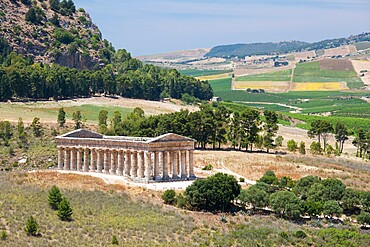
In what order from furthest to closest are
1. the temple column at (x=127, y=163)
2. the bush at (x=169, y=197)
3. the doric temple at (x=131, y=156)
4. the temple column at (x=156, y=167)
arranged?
the temple column at (x=127, y=163) < the temple column at (x=156, y=167) < the doric temple at (x=131, y=156) < the bush at (x=169, y=197)

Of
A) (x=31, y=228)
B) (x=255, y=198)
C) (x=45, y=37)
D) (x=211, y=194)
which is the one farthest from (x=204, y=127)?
(x=45, y=37)

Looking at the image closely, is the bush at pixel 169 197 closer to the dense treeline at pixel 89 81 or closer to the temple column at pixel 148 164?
the temple column at pixel 148 164

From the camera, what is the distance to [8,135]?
350 feet

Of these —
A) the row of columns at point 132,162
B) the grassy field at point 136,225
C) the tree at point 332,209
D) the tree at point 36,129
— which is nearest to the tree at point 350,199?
the tree at point 332,209

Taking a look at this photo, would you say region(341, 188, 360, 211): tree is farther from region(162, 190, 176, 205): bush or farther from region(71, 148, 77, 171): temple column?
region(71, 148, 77, 171): temple column

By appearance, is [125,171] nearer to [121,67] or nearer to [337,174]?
[337,174]

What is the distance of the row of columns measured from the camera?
80.9 metres

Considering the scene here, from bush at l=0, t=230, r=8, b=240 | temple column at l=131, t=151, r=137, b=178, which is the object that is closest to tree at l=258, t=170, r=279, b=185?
temple column at l=131, t=151, r=137, b=178

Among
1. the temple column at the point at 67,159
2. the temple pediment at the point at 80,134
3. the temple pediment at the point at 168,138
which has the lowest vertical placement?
the temple column at the point at 67,159

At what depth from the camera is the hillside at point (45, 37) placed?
177000mm

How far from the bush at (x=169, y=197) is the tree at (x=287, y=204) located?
9999 millimetres

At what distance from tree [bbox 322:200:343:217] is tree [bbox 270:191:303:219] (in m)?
2.52

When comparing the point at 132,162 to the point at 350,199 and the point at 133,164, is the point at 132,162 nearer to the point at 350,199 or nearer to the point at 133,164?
the point at 133,164

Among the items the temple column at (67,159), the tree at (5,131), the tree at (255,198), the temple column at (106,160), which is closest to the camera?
the tree at (255,198)
